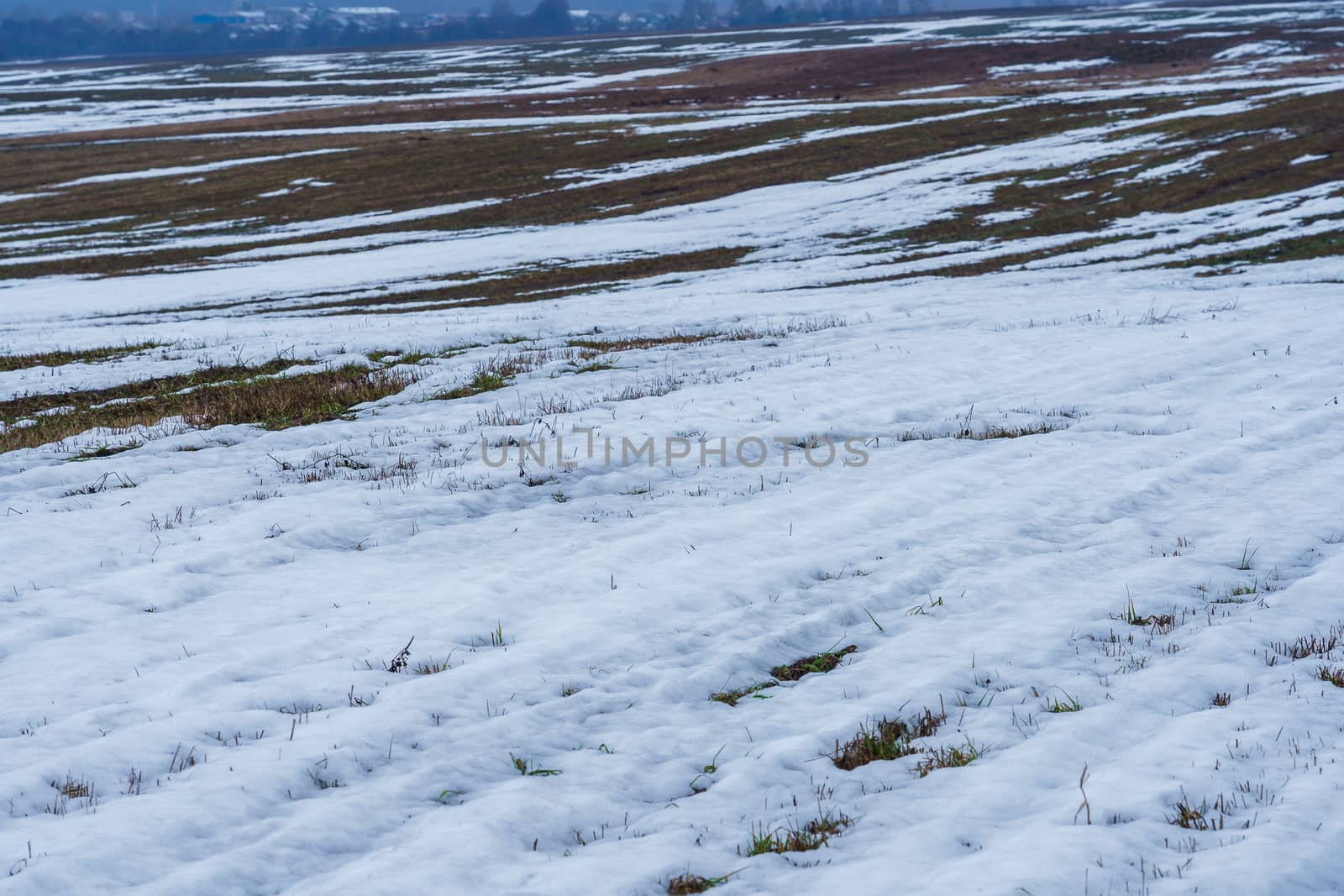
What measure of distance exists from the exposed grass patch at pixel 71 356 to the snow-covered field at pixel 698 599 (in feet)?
0.59

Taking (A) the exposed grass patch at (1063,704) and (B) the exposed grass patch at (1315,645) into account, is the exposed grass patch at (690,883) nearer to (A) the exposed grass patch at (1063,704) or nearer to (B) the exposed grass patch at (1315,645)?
(A) the exposed grass patch at (1063,704)

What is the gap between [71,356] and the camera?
18.9m

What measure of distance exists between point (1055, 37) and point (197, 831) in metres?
138

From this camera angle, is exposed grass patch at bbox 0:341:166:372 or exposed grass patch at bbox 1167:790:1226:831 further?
exposed grass patch at bbox 0:341:166:372

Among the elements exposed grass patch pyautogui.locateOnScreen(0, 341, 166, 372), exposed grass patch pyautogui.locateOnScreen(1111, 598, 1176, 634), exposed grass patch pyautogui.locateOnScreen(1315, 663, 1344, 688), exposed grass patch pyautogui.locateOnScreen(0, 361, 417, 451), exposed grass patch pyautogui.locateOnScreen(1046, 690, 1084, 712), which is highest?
exposed grass patch pyautogui.locateOnScreen(0, 341, 166, 372)

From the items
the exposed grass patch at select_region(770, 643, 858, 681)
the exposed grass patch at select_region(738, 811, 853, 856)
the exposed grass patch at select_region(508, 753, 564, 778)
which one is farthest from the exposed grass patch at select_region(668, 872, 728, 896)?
the exposed grass patch at select_region(770, 643, 858, 681)

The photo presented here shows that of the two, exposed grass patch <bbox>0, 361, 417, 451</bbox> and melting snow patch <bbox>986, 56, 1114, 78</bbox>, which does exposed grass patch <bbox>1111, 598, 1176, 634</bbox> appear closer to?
exposed grass patch <bbox>0, 361, 417, 451</bbox>

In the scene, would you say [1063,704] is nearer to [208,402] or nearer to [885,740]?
[885,740]

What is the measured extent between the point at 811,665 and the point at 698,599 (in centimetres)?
117

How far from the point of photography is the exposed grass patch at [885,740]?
5611 millimetres

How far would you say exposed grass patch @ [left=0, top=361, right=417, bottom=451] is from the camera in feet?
41.8

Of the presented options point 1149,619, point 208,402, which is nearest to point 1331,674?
point 1149,619

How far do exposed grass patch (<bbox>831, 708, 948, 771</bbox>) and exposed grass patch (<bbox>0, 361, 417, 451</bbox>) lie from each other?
922 cm

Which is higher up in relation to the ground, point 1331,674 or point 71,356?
point 71,356
